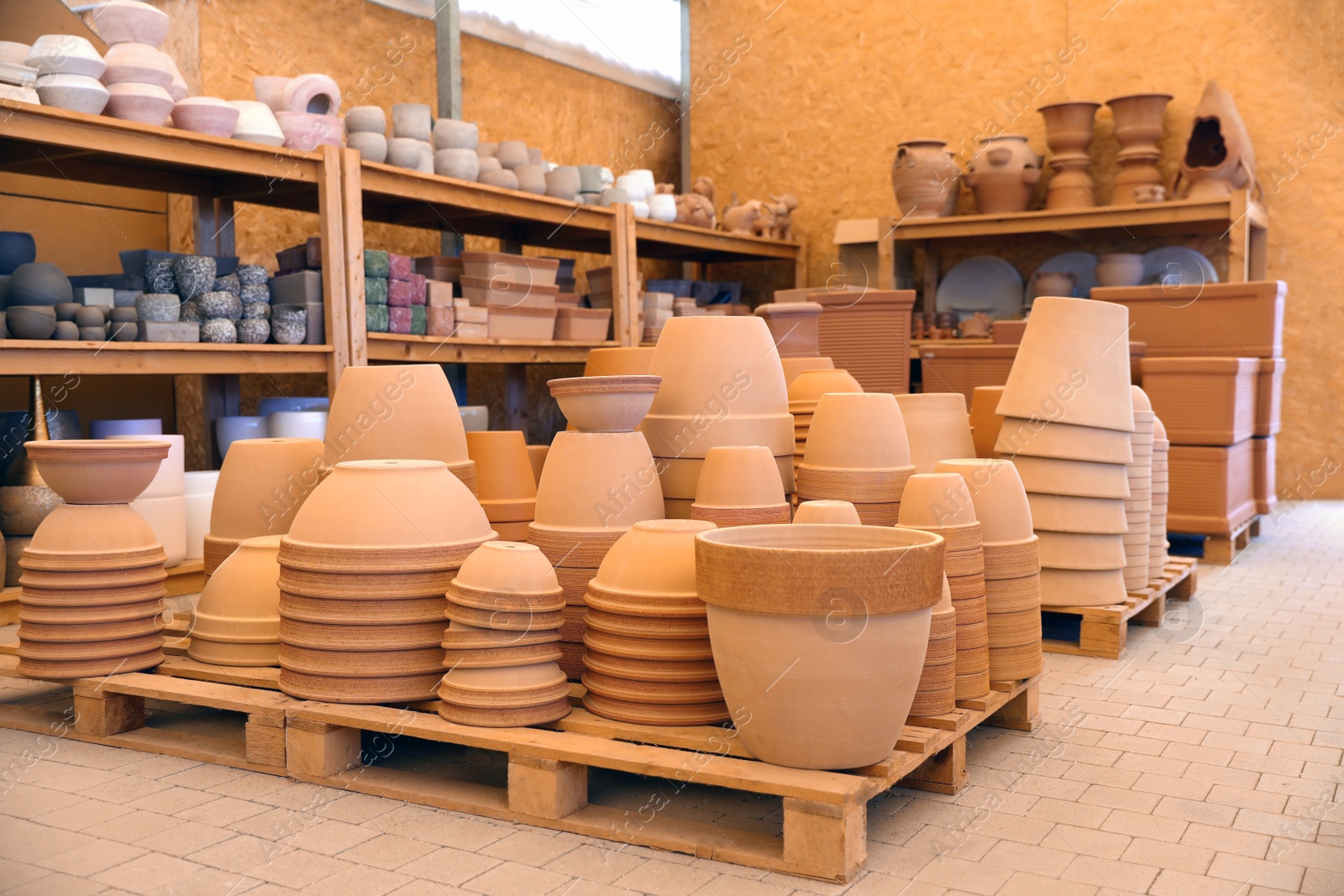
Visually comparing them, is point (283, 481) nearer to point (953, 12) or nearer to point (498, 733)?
point (498, 733)

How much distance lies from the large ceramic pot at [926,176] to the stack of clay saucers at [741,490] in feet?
20.0

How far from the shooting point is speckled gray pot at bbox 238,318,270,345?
505 cm

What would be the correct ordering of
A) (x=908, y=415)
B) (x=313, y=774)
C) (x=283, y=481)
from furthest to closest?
(x=908, y=415)
(x=283, y=481)
(x=313, y=774)

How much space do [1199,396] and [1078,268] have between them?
3.40 meters

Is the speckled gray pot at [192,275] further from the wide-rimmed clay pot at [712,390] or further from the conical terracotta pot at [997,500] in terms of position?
the conical terracotta pot at [997,500]

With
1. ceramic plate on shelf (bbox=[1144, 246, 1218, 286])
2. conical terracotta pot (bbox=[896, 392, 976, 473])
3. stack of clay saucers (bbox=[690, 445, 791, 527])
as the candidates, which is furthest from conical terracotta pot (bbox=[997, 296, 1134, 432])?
ceramic plate on shelf (bbox=[1144, 246, 1218, 286])

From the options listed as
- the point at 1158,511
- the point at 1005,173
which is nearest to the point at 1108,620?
the point at 1158,511

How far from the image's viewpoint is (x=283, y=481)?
3361mm

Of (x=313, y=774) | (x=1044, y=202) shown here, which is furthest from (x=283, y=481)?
(x=1044, y=202)

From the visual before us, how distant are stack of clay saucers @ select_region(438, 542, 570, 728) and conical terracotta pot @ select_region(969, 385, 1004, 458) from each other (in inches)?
94.5

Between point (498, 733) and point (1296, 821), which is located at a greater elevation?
point (498, 733)

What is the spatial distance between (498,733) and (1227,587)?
12.5 ft

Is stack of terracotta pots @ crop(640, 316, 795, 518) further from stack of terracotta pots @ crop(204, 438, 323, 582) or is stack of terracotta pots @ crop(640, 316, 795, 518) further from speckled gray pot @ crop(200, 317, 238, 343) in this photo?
speckled gray pot @ crop(200, 317, 238, 343)

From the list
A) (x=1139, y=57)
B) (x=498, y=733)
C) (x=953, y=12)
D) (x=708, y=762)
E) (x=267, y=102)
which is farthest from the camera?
(x=953, y=12)
